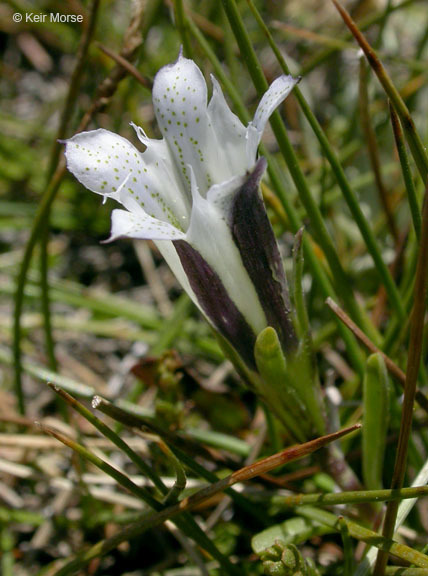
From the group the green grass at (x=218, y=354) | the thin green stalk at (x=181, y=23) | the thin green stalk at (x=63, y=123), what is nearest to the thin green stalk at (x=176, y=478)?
the green grass at (x=218, y=354)

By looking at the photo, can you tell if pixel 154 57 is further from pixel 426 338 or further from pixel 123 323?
pixel 426 338

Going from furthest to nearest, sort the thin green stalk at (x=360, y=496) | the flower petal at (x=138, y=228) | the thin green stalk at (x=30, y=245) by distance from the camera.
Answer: the thin green stalk at (x=30, y=245)
the thin green stalk at (x=360, y=496)
the flower petal at (x=138, y=228)

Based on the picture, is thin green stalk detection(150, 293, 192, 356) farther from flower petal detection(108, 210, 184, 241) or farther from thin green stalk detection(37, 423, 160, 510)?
flower petal detection(108, 210, 184, 241)

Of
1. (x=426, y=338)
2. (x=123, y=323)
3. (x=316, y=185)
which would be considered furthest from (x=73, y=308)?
(x=426, y=338)

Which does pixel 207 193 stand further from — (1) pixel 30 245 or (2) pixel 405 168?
(1) pixel 30 245

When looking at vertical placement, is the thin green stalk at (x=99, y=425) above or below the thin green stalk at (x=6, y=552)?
above

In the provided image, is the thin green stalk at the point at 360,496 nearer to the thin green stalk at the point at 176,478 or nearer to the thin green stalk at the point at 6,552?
the thin green stalk at the point at 176,478
